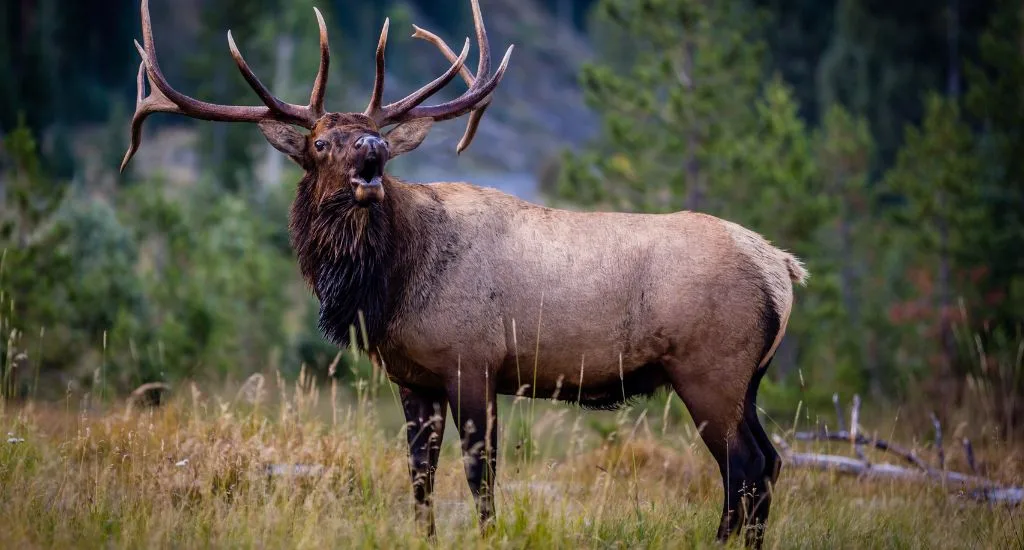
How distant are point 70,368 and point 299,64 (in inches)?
1093

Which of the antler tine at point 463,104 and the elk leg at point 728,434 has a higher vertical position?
the antler tine at point 463,104

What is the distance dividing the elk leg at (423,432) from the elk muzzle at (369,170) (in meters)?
1.18

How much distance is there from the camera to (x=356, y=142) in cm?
533

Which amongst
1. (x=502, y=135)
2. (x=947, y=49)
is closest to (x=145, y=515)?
(x=947, y=49)

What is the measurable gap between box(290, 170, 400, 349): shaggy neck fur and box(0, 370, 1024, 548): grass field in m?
0.49

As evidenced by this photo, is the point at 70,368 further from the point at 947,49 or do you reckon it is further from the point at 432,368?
the point at 947,49

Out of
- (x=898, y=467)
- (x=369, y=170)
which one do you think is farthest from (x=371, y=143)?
(x=898, y=467)

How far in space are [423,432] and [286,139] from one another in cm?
183

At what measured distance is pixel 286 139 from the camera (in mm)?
5727

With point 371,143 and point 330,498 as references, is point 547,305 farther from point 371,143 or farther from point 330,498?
point 330,498

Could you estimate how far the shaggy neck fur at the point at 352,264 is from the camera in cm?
548

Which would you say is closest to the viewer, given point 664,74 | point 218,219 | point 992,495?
point 992,495

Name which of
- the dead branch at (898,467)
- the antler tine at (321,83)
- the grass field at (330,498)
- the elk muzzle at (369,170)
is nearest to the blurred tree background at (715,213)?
the grass field at (330,498)

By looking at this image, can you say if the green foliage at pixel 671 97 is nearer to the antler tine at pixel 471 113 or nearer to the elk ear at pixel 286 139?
the antler tine at pixel 471 113
